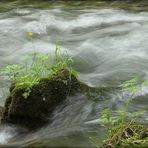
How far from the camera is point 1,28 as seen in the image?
955 cm

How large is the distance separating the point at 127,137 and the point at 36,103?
4.97 ft

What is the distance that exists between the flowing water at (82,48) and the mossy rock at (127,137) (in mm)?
446

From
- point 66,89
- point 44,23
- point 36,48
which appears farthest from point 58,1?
point 66,89

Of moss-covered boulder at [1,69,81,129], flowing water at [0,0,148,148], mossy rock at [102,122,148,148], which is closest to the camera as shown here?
mossy rock at [102,122,148,148]

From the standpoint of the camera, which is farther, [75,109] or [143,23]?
[143,23]

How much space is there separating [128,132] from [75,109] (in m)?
1.45

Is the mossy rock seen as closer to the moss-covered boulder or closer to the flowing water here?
the flowing water

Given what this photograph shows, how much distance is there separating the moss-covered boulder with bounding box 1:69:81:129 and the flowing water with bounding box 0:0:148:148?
0.10m

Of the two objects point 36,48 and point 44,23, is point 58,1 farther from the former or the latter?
point 36,48

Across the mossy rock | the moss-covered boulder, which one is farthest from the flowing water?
the mossy rock

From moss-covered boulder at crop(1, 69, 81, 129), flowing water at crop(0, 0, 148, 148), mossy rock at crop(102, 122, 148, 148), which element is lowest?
flowing water at crop(0, 0, 148, 148)

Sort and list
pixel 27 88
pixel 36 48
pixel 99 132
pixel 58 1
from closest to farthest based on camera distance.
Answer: pixel 99 132, pixel 27 88, pixel 36 48, pixel 58 1

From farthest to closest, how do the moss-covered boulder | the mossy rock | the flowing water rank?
1. the moss-covered boulder
2. the flowing water
3. the mossy rock

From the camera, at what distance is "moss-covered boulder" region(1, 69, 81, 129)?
15.8 ft
